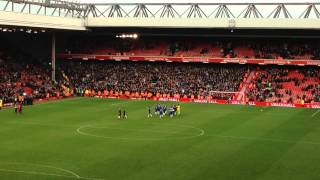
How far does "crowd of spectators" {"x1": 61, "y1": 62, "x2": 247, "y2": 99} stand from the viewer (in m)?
63.1

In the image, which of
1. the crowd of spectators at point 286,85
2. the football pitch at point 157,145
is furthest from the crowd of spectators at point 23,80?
the crowd of spectators at point 286,85

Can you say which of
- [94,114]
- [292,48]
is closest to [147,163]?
[94,114]

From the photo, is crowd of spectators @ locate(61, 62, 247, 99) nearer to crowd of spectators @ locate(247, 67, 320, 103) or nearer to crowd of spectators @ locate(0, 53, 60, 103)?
crowd of spectators @ locate(247, 67, 320, 103)

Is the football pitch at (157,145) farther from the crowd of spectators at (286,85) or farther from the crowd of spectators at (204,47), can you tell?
the crowd of spectators at (204,47)

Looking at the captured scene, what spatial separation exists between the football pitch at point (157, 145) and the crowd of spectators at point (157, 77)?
47.4ft

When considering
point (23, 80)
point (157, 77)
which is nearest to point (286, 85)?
point (157, 77)

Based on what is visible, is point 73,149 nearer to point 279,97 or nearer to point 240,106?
point 240,106

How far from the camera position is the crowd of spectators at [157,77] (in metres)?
63.1

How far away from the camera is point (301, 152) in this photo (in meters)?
Result: 29.2

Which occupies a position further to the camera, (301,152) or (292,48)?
(292,48)

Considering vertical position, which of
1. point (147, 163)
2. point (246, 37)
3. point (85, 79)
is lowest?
point (147, 163)

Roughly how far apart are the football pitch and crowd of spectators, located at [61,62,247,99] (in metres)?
14.5

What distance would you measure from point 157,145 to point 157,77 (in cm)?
3691

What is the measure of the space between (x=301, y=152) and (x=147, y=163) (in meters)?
8.98
